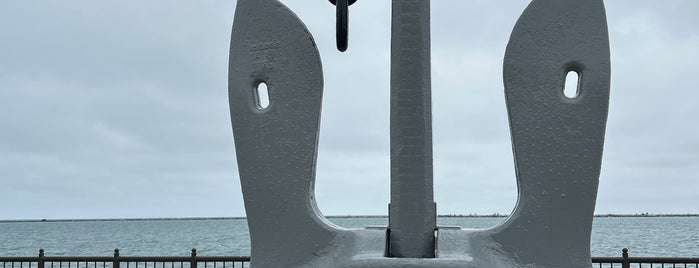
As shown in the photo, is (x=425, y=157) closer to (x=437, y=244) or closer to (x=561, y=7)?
(x=437, y=244)

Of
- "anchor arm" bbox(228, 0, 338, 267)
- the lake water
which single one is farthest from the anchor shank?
the lake water

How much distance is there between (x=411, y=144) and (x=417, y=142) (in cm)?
4

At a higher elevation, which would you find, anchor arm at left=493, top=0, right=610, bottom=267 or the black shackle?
the black shackle

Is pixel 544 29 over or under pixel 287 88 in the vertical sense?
over

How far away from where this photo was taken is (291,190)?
14.3 feet

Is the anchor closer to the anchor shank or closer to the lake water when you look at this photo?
the anchor shank

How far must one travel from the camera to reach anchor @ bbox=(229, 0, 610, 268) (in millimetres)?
4141

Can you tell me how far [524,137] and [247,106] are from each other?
1.68m

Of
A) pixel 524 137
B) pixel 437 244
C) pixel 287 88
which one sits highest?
pixel 287 88

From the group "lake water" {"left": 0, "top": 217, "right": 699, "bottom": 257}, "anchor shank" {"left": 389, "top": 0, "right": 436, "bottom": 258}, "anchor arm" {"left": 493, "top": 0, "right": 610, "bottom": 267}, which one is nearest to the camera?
"anchor arm" {"left": 493, "top": 0, "right": 610, "bottom": 267}

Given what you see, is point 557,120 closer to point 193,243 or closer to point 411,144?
point 411,144

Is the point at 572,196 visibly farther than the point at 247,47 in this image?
No

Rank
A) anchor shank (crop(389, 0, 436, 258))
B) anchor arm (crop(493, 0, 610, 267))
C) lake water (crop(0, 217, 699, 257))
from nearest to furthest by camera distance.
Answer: anchor arm (crop(493, 0, 610, 267)) < anchor shank (crop(389, 0, 436, 258)) < lake water (crop(0, 217, 699, 257))

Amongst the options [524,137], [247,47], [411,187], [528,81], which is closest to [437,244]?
[411,187]
